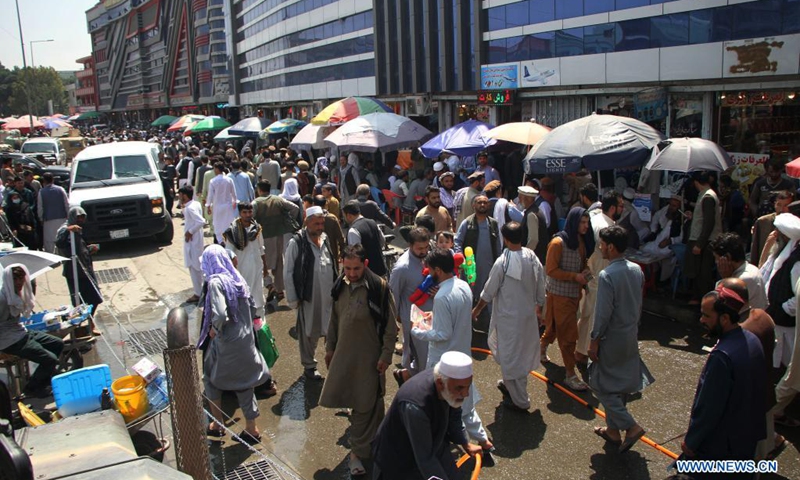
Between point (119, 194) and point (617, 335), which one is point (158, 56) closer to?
point (119, 194)

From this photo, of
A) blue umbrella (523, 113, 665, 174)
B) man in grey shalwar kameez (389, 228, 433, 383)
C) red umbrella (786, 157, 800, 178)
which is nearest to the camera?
man in grey shalwar kameez (389, 228, 433, 383)

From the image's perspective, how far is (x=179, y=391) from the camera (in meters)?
→ 3.48

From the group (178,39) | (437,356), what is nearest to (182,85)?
(178,39)

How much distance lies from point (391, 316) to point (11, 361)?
13.7ft

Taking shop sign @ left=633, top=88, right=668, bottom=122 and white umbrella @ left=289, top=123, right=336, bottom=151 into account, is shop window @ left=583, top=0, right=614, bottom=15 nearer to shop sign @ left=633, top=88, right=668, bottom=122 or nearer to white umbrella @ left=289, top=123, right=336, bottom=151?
shop sign @ left=633, top=88, right=668, bottom=122

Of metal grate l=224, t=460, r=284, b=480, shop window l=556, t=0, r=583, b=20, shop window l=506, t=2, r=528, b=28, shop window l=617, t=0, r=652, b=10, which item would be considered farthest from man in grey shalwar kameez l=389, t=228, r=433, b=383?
shop window l=506, t=2, r=528, b=28

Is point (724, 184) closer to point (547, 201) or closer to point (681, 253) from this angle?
point (681, 253)

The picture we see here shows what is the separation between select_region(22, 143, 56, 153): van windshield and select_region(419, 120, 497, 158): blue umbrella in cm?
2448

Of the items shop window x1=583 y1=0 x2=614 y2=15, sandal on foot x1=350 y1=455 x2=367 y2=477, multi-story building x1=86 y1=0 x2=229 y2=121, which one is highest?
multi-story building x1=86 y1=0 x2=229 y2=121

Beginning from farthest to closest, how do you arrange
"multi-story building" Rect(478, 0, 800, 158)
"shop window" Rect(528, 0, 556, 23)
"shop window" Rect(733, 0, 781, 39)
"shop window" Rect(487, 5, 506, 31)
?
→ 1. "shop window" Rect(487, 5, 506, 31)
2. "shop window" Rect(528, 0, 556, 23)
3. "multi-story building" Rect(478, 0, 800, 158)
4. "shop window" Rect(733, 0, 781, 39)

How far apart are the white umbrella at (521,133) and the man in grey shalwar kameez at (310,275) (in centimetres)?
598

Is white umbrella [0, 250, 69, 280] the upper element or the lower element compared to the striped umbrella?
lower

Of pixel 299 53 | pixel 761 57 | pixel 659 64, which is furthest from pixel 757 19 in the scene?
pixel 299 53

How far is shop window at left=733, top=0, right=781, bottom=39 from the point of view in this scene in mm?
11258
